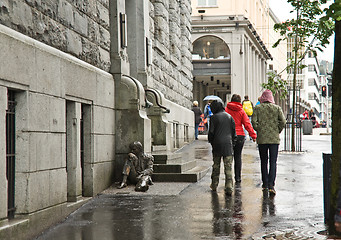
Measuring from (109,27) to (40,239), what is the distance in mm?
5983

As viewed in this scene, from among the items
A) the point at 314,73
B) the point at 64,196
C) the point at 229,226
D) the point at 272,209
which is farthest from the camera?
the point at 314,73

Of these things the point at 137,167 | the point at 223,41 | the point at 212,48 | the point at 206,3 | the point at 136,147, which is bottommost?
the point at 137,167

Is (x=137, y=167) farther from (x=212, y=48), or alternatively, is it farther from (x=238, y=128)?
(x=212, y=48)

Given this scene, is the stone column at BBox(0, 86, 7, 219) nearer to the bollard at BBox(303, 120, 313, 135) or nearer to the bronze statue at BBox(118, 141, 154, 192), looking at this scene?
the bronze statue at BBox(118, 141, 154, 192)

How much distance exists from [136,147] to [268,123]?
2522 mm

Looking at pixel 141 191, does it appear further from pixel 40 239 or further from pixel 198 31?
pixel 198 31

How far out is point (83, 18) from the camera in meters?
10.5

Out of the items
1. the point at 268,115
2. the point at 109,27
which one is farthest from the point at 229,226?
the point at 109,27

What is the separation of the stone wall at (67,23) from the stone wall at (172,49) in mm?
4219

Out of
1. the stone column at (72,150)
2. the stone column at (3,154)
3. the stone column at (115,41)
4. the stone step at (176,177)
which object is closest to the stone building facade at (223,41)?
the stone column at (115,41)

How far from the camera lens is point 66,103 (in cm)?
954

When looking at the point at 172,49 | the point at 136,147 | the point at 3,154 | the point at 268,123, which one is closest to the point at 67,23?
the point at 136,147

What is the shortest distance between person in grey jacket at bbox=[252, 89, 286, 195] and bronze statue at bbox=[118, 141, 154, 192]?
214 centimetres

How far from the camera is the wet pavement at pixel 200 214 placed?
7.57 metres
